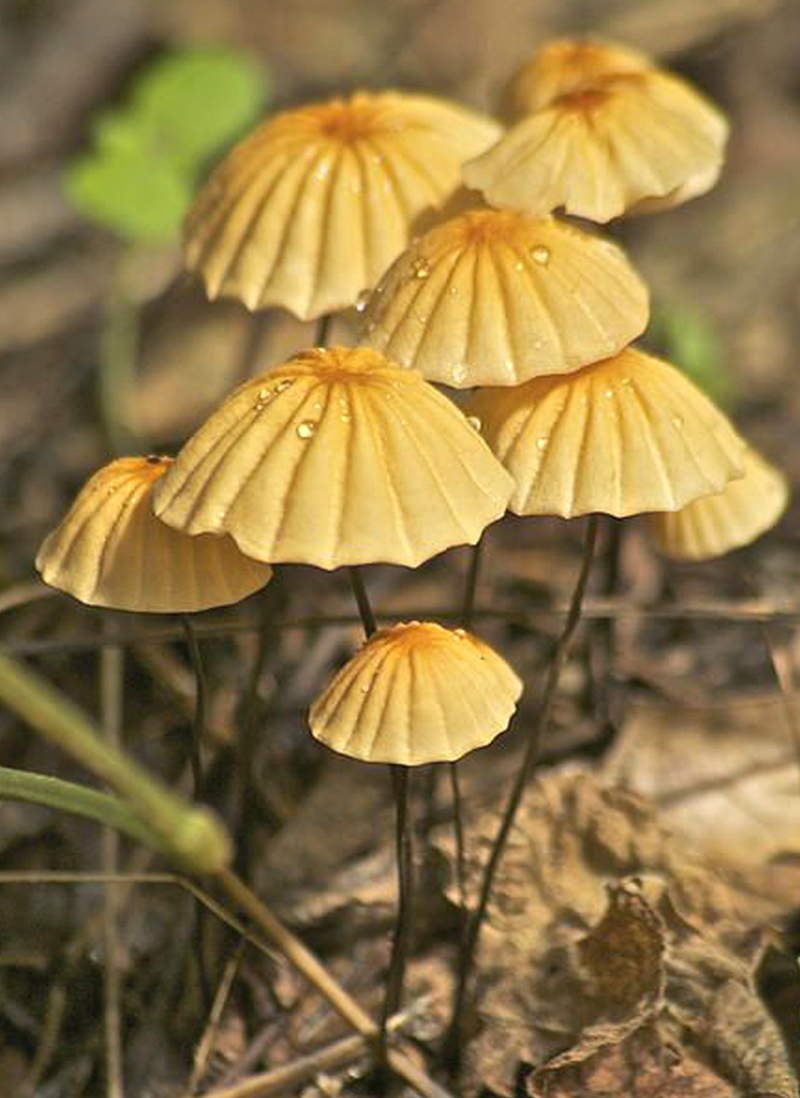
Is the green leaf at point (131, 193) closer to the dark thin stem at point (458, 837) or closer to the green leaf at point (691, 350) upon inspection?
the green leaf at point (691, 350)

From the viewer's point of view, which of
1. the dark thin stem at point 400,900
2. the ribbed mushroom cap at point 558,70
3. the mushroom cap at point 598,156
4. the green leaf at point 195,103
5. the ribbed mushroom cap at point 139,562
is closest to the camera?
the ribbed mushroom cap at point 139,562

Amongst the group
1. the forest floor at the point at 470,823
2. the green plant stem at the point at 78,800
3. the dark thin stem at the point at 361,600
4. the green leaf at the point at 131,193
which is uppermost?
the green leaf at the point at 131,193

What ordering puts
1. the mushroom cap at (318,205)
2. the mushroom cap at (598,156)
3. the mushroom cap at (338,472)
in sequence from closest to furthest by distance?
the mushroom cap at (338,472)
the mushroom cap at (598,156)
the mushroom cap at (318,205)

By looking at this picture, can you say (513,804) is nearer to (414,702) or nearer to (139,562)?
(414,702)

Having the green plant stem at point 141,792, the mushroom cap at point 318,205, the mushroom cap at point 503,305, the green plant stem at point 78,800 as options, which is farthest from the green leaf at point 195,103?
the green plant stem at point 141,792

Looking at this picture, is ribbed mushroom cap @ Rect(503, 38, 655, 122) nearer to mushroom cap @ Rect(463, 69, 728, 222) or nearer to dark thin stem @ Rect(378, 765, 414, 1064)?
mushroom cap @ Rect(463, 69, 728, 222)

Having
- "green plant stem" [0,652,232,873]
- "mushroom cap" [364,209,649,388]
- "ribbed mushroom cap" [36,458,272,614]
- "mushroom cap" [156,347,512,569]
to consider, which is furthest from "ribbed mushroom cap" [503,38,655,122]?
"green plant stem" [0,652,232,873]

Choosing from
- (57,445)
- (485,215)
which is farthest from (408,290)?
(57,445)

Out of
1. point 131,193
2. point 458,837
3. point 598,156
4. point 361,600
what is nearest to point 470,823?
point 458,837
